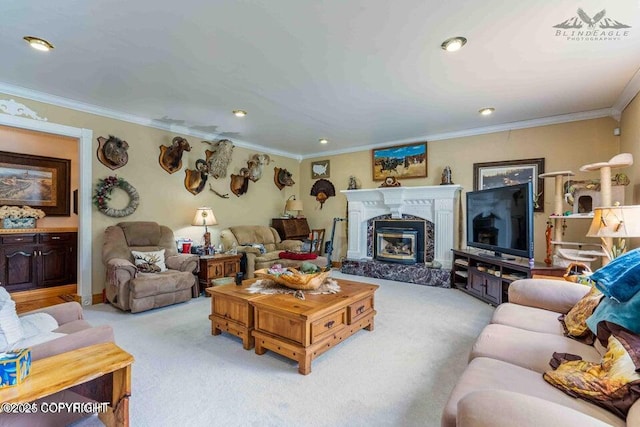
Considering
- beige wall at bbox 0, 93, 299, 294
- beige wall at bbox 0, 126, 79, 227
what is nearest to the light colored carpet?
beige wall at bbox 0, 93, 299, 294

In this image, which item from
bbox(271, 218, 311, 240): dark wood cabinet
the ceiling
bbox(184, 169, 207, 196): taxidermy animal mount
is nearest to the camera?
the ceiling

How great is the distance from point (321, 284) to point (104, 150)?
3.59 metres

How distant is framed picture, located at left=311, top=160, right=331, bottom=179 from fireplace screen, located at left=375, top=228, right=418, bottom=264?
195 cm

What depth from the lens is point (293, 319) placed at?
228 cm

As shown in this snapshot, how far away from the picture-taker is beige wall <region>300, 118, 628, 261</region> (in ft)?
13.6

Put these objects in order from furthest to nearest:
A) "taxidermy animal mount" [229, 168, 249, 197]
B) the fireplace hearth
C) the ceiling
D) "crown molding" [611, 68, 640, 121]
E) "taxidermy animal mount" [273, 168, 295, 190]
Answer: "taxidermy animal mount" [273, 168, 295, 190]
"taxidermy animal mount" [229, 168, 249, 197]
the fireplace hearth
"crown molding" [611, 68, 640, 121]
the ceiling

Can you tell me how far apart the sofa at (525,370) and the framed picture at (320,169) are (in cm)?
495

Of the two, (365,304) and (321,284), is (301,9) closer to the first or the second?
(321,284)

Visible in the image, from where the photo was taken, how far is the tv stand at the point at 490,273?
3.45m

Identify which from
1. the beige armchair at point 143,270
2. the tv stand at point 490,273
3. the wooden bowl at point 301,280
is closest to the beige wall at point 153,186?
the beige armchair at point 143,270

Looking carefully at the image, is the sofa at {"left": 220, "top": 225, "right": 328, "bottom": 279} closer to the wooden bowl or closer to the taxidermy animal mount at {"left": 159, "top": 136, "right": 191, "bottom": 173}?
the taxidermy animal mount at {"left": 159, "top": 136, "right": 191, "bottom": 173}

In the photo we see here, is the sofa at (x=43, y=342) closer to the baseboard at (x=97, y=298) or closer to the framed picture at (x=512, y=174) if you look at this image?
the baseboard at (x=97, y=298)

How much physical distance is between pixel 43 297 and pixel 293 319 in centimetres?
449

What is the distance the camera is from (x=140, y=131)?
4465 millimetres
